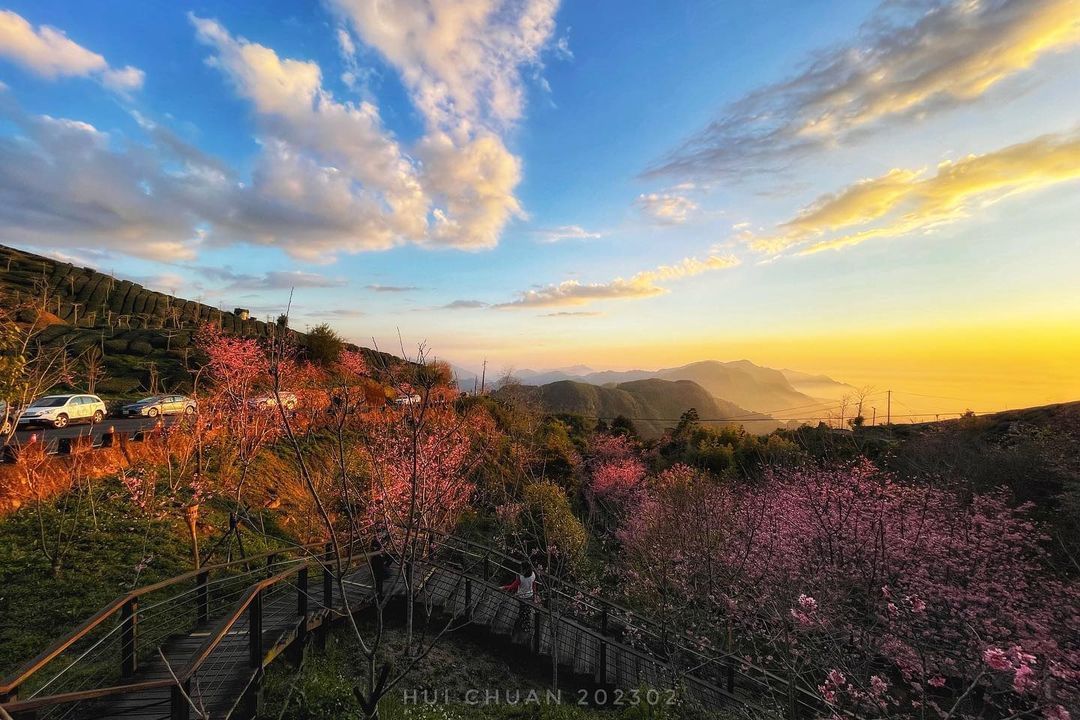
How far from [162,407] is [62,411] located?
5.35 metres

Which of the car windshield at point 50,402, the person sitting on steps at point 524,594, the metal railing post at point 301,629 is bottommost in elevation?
the person sitting on steps at point 524,594

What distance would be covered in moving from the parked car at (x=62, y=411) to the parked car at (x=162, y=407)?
5.17ft

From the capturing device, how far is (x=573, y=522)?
18250mm

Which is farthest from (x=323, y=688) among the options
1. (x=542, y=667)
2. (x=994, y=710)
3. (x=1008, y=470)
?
(x=1008, y=470)

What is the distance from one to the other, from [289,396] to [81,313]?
4482 centimetres

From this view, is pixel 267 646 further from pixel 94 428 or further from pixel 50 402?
pixel 50 402

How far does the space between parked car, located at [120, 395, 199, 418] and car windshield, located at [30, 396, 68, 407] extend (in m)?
2.74

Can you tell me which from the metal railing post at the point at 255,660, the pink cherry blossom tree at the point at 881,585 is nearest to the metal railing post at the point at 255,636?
the metal railing post at the point at 255,660

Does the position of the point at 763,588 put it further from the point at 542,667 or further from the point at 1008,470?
the point at 1008,470

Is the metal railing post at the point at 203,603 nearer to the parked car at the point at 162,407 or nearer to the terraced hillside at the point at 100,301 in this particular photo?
the parked car at the point at 162,407

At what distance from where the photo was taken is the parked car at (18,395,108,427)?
62.0 ft

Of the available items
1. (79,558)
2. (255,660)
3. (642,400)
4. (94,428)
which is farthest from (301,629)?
(642,400)

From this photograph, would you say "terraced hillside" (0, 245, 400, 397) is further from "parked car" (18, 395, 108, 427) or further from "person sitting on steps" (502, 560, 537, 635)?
"person sitting on steps" (502, 560, 537, 635)

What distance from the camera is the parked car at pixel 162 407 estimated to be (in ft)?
45.3
